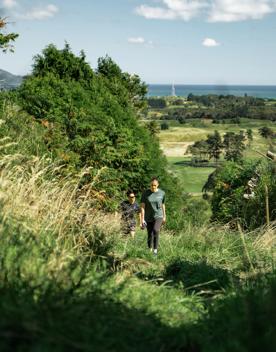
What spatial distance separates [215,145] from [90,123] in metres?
117

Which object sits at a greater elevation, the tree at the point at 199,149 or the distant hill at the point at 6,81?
the distant hill at the point at 6,81

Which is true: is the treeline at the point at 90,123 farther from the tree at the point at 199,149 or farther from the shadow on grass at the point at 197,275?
the tree at the point at 199,149

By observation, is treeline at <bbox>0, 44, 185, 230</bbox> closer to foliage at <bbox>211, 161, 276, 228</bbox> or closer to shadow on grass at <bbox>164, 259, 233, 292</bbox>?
foliage at <bbox>211, 161, 276, 228</bbox>

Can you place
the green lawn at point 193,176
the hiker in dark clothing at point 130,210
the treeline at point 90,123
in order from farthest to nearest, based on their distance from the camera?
the green lawn at point 193,176
the treeline at point 90,123
the hiker in dark clothing at point 130,210

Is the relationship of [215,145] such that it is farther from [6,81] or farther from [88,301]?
[88,301]

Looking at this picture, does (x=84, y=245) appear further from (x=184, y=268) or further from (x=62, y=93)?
(x=62, y=93)

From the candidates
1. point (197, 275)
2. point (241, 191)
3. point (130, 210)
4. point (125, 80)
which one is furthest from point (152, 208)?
point (125, 80)

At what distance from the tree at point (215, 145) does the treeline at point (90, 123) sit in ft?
331

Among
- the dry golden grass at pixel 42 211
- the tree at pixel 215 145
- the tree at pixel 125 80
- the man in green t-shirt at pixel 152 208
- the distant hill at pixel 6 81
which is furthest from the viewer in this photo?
the tree at pixel 215 145

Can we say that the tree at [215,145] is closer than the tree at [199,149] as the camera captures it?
Yes

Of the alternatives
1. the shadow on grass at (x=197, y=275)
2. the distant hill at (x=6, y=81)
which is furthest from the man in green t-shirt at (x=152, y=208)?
the distant hill at (x=6, y=81)

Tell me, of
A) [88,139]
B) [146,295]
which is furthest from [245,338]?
[88,139]

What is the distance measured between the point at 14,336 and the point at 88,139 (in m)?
25.3

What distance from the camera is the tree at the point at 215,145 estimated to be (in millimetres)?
143425
